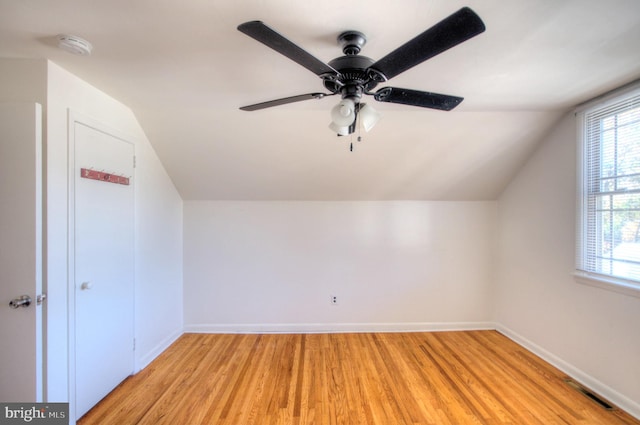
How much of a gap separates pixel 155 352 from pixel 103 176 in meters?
1.77

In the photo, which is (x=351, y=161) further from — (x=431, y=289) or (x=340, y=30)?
(x=431, y=289)

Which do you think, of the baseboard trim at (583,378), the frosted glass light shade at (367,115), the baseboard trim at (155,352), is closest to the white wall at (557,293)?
the baseboard trim at (583,378)

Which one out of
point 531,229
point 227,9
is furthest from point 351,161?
point 531,229

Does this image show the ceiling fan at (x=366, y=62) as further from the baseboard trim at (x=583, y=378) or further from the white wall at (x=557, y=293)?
the baseboard trim at (x=583, y=378)

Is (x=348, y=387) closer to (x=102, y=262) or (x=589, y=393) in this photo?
(x=589, y=393)

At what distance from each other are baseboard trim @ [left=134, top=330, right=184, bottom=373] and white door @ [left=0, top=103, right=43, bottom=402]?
827mm

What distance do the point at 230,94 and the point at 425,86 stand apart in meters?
1.46

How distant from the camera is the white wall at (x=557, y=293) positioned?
1.84 metres

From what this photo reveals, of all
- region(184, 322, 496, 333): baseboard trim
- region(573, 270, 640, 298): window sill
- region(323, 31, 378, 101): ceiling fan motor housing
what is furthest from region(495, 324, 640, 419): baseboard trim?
region(323, 31, 378, 101): ceiling fan motor housing

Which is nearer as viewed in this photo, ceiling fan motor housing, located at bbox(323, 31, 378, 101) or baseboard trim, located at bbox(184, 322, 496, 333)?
ceiling fan motor housing, located at bbox(323, 31, 378, 101)

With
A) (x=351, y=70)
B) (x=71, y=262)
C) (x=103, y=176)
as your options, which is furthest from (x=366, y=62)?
(x=71, y=262)

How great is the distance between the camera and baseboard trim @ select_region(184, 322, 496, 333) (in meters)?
2.97

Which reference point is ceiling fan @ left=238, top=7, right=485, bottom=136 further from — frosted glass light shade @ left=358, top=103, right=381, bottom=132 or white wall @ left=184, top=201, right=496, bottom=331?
white wall @ left=184, top=201, right=496, bottom=331

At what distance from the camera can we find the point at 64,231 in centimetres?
158
